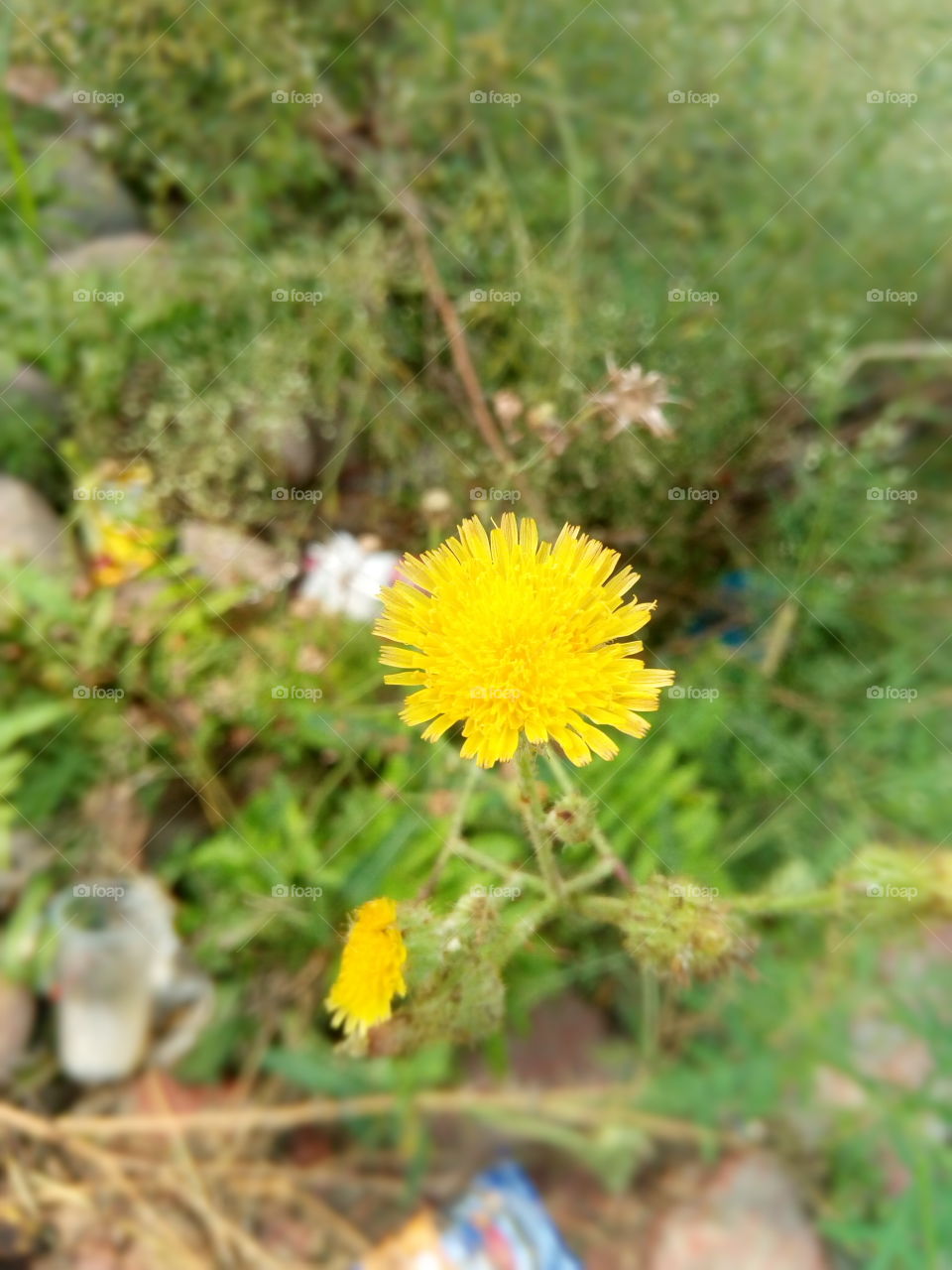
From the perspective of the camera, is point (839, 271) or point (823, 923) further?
point (839, 271)

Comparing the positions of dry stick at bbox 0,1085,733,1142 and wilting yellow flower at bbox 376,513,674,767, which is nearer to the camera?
wilting yellow flower at bbox 376,513,674,767

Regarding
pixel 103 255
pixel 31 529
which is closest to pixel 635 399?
pixel 31 529

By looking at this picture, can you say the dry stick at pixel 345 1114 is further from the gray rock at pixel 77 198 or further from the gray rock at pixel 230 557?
the gray rock at pixel 77 198

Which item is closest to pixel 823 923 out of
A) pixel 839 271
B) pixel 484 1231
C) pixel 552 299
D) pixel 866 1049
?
pixel 866 1049

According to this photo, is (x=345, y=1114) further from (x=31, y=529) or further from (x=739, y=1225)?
(x=31, y=529)

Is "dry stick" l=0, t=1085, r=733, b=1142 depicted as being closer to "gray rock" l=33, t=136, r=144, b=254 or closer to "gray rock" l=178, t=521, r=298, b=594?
"gray rock" l=178, t=521, r=298, b=594

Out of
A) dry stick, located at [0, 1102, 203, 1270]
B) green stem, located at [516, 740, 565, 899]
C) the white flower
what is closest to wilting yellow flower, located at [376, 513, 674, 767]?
green stem, located at [516, 740, 565, 899]

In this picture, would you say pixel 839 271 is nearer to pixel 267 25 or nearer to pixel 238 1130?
pixel 267 25
